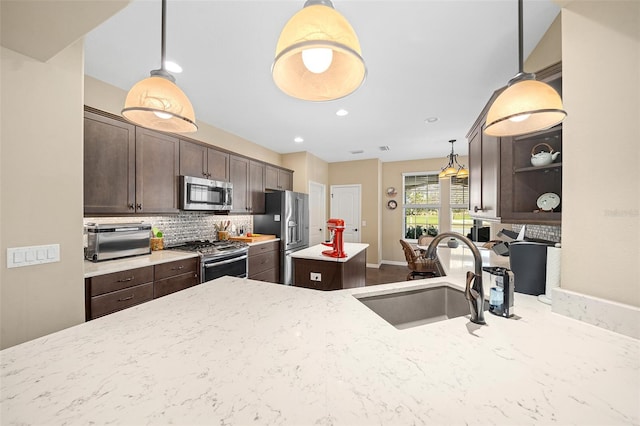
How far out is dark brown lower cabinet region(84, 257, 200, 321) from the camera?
1.89m

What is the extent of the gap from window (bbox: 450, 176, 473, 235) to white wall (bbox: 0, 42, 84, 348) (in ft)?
20.5

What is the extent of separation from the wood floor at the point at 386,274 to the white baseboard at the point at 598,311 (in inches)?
138

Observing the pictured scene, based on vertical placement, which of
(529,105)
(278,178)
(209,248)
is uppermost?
(278,178)

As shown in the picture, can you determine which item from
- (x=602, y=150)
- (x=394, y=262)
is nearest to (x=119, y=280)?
(x=602, y=150)

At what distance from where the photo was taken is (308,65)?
31.5 inches

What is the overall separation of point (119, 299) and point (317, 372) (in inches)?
86.3

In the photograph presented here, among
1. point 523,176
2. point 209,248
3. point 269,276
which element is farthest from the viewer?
point 269,276

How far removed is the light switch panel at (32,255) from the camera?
124 cm

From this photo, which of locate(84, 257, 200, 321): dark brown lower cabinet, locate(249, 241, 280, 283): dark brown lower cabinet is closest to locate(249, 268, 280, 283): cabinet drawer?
locate(249, 241, 280, 283): dark brown lower cabinet

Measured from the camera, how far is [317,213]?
592 cm

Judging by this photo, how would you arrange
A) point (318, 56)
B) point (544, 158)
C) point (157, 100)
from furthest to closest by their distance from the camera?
point (544, 158)
point (157, 100)
point (318, 56)

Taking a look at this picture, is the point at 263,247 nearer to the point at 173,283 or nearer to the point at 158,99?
the point at 173,283

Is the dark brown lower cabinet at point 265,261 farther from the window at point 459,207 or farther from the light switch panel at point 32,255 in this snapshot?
the window at point 459,207

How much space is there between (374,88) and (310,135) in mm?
1729
